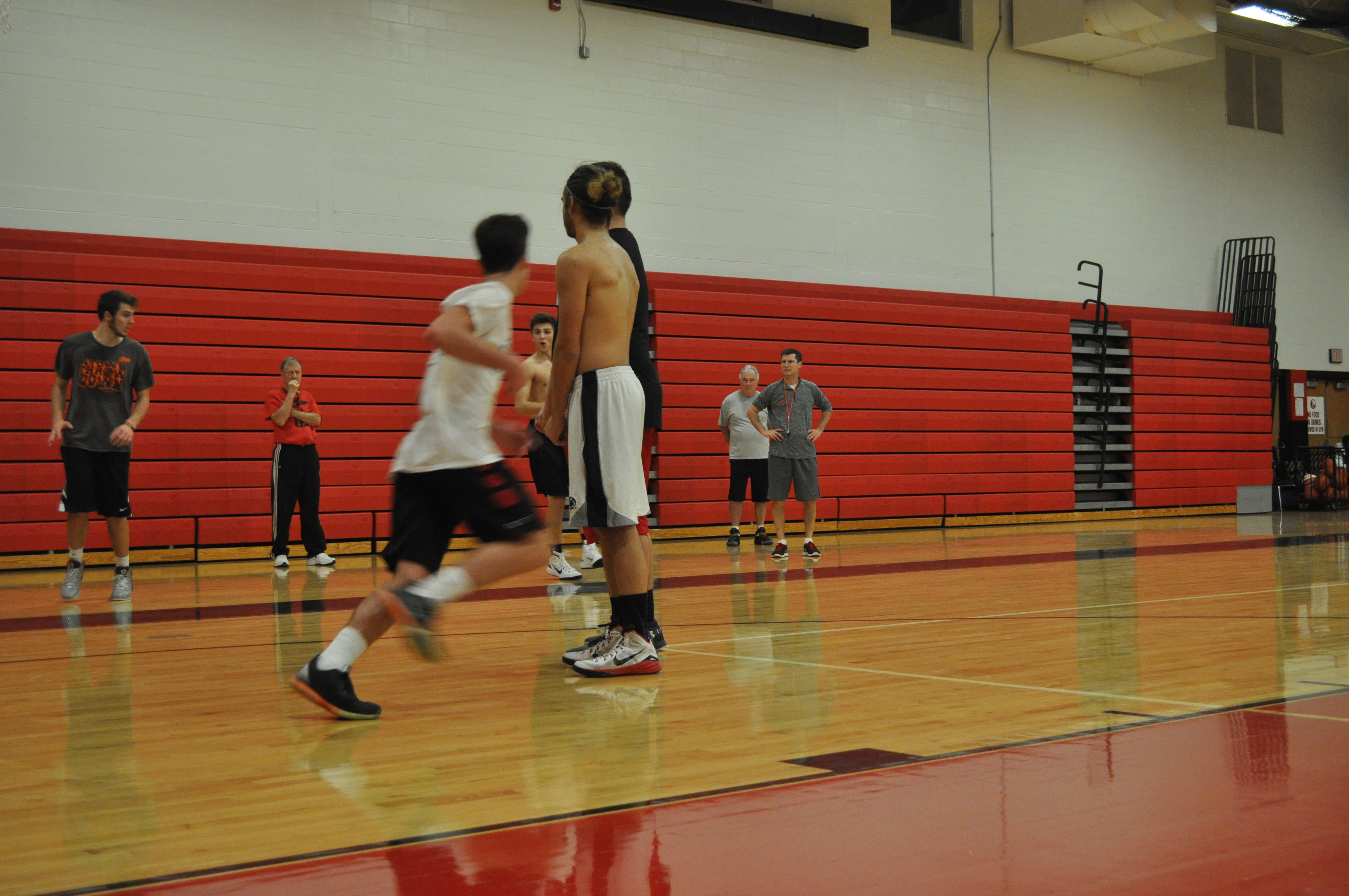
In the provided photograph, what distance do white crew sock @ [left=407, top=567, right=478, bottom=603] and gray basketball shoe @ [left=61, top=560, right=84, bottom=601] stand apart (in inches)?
175

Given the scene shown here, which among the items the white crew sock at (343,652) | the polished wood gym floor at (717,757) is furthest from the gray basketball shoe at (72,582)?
the white crew sock at (343,652)

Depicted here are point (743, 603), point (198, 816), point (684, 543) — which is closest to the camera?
point (198, 816)

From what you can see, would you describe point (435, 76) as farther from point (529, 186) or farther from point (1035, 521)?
point (1035, 521)

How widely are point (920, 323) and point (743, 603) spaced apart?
27.2ft

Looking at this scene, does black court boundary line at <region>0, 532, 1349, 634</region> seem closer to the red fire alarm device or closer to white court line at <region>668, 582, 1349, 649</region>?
white court line at <region>668, 582, 1349, 649</region>

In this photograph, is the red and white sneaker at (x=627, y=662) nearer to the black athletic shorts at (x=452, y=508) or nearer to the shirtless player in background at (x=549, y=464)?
the black athletic shorts at (x=452, y=508)

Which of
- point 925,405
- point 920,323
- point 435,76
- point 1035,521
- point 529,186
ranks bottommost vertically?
point 1035,521

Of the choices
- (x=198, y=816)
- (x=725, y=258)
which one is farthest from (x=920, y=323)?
(x=198, y=816)

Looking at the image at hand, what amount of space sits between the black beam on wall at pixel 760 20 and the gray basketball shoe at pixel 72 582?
741cm

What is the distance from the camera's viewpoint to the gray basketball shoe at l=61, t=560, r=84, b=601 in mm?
6584

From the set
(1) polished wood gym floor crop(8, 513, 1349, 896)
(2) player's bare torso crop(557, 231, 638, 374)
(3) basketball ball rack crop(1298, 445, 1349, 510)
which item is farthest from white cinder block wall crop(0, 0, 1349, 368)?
(2) player's bare torso crop(557, 231, 638, 374)

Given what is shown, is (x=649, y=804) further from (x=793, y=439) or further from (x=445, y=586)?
(x=793, y=439)

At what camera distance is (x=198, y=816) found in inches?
83.5

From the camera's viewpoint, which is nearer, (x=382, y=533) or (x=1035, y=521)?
(x=382, y=533)
